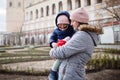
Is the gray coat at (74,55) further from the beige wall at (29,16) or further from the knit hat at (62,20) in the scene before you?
the beige wall at (29,16)

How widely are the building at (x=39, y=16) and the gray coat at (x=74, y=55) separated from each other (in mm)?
26129

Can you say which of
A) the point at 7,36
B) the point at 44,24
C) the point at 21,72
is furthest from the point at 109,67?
the point at 7,36

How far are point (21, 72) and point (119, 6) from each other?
20.8 metres

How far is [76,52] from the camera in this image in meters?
2.93

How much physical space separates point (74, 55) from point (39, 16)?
2132 inches

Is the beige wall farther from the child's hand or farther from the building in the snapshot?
the child's hand

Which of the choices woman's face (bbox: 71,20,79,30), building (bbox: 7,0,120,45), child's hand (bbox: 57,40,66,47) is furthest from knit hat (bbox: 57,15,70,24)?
building (bbox: 7,0,120,45)

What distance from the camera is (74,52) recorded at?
292 cm

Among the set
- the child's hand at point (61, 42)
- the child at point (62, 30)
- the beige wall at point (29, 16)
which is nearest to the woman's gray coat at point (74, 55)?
the child's hand at point (61, 42)

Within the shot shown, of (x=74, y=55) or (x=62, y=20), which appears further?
(x=62, y=20)

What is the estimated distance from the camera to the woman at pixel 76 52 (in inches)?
115

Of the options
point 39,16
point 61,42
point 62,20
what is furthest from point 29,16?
point 61,42

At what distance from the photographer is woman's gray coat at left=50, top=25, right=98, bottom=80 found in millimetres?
2916

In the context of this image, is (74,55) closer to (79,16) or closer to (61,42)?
(61,42)
